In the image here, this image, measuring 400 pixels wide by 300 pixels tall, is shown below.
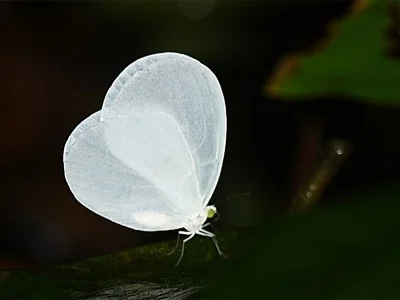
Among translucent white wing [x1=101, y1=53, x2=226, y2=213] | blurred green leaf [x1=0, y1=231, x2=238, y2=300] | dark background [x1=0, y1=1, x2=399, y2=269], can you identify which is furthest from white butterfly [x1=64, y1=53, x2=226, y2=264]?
dark background [x1=0, y1=1, x2=399, y2=269]

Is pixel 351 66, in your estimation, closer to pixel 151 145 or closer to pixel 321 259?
pixel 151 145

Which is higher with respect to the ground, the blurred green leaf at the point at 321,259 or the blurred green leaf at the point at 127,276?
the blurred green leaf at the point at 321,259

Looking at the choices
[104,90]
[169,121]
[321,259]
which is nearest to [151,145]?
[169,121]

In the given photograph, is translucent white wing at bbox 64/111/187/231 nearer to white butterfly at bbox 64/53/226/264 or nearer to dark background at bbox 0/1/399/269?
white butterfly at bbox 64/53/226/264

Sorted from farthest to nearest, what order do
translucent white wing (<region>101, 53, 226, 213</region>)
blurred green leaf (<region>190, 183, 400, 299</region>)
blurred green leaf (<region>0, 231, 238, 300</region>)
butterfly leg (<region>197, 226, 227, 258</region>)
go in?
translucent white wing (<region>101, 53, 226, 213</region>) < butterfly leg (<region>197, 226, 227, 258</region>) < blurred green leaf (<region>0, 231, 238, 300</region>) < blurred green leaf (<region>190, 183, 400, 299</region>)

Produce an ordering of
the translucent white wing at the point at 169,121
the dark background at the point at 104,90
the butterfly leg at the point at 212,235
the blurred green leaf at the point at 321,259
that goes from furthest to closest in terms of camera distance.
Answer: the dark background at the point at 104,90
the translucent white wing at the point at 169,121
the butterfly leg at the point at 212,235
the blurred green leaf at the point at 321,259

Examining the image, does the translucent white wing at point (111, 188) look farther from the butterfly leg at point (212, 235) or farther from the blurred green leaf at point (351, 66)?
the blurred green leaf at point (351, 66)

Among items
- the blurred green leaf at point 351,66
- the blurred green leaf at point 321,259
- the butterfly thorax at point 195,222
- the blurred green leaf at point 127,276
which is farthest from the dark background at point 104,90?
the blurred green leaf at point 321,259

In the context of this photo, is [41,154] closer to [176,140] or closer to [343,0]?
[343,0]
